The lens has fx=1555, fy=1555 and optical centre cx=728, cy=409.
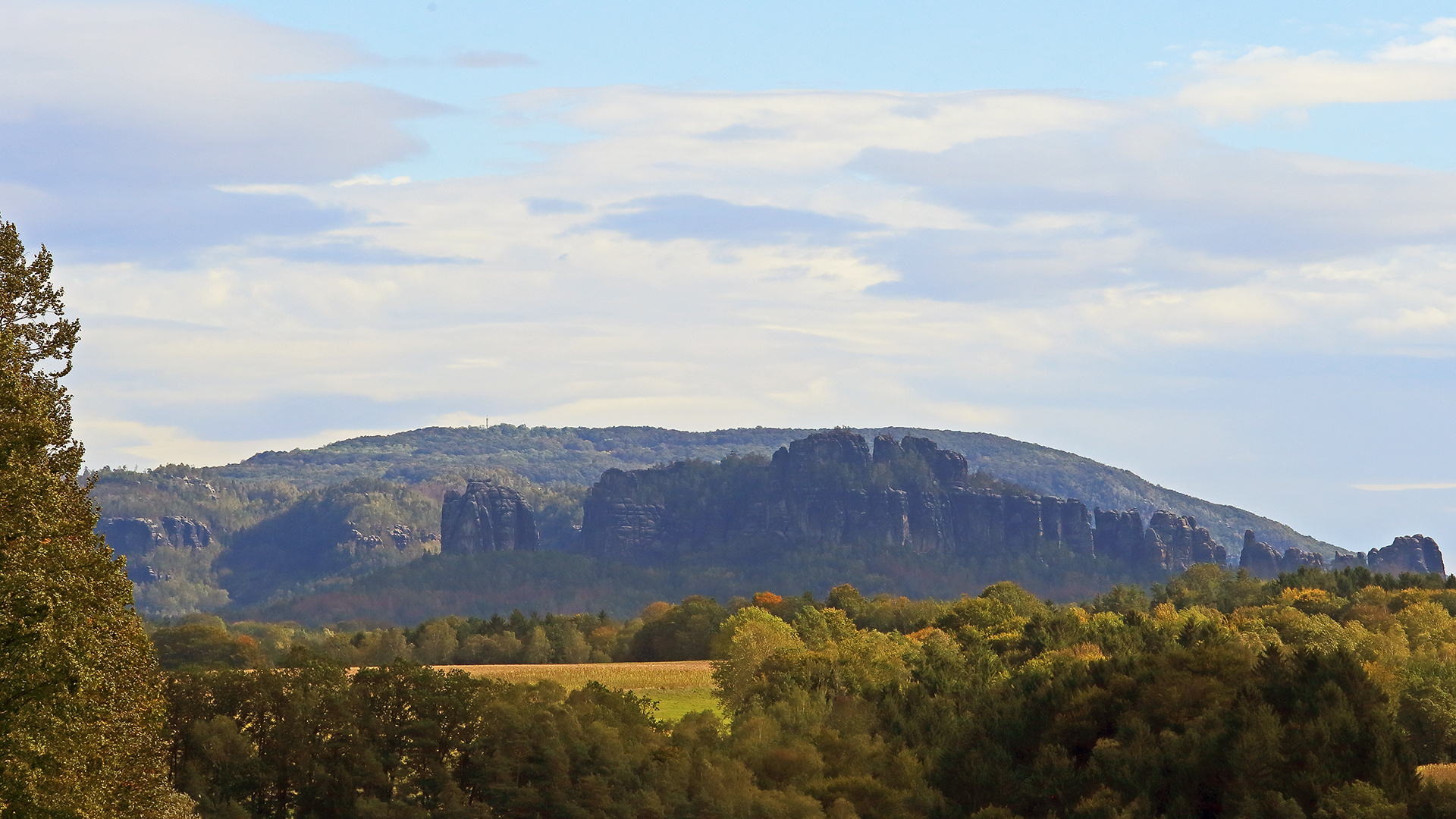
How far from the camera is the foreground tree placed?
29328mm

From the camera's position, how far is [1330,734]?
2110 inches

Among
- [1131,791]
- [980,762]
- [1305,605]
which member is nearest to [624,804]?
[980,762]

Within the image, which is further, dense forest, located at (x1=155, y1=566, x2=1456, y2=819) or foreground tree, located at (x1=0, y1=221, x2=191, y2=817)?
dense forest, located at (x1=155, y1=566, x2=1456, y2=819)

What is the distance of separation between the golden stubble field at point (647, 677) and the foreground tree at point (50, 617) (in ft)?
182

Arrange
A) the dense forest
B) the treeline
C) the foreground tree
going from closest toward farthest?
the foreground tree → the dense forest → the treeline

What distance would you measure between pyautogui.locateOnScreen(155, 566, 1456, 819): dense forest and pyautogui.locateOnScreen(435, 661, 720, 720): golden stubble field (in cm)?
2437

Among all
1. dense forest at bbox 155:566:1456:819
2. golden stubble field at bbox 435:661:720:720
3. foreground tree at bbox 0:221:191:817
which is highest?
foreground tree at bbox 0:221:191:817

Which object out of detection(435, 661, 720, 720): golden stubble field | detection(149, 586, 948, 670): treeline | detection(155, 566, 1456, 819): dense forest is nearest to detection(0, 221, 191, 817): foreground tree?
detection(155, 566, 1456, 819): dense forest

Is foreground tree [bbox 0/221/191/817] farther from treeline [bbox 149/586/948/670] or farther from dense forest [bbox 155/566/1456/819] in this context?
treeline [bbox 149/586/948/670]

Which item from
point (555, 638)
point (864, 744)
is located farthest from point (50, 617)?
point (555, 638)

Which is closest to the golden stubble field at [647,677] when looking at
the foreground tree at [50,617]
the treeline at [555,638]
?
the treeline at [555,638]

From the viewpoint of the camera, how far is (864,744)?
65.8 metres

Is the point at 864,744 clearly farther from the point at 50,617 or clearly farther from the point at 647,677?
the point at 647,677

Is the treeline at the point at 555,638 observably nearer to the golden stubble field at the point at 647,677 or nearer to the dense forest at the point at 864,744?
the golden stubble field at the point at 647,677
